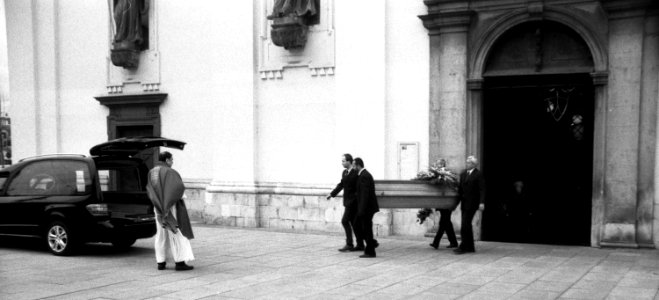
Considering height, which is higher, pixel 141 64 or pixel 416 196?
pixel 141 64

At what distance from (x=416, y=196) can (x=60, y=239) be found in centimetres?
588

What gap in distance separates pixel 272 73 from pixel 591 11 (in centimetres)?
679

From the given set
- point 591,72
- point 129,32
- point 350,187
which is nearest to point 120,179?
point 350,187

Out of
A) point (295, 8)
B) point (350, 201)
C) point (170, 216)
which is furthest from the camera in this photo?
point (295, 8)

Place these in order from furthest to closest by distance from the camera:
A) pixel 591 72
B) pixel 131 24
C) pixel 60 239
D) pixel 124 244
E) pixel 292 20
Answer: pixel 131 24 < pixel 292 20 < pixel 591 72 < pixel 124 244 < pixel 60 239

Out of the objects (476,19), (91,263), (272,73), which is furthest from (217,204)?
(476,19)

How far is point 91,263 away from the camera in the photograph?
10.1 m

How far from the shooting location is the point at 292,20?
46.7 ft

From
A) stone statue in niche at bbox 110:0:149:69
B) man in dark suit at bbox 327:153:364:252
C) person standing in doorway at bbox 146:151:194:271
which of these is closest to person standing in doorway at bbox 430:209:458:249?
man in dark suit at bbox 327:153:364:252

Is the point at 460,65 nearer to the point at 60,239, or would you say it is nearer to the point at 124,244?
the point at 124,244

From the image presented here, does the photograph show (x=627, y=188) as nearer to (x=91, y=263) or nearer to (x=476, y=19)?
(x=476, y=19)

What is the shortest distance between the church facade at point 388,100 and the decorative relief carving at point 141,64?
4 cm

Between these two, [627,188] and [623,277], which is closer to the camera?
[623,277]

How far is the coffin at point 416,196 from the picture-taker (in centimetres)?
1140
